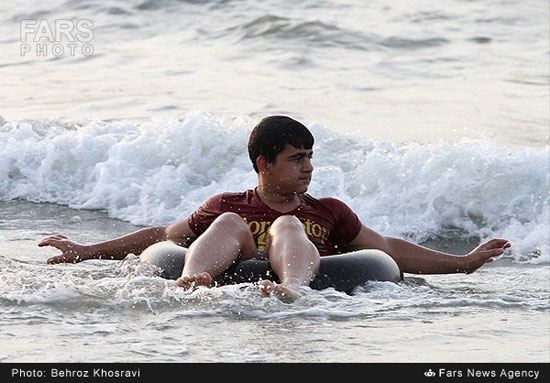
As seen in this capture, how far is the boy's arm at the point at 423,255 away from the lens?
25.9ft

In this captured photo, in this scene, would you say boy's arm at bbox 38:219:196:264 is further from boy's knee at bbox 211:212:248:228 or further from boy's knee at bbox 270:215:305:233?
boy's knee at bbox 270:215:305:233

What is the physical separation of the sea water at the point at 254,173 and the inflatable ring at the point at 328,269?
3.8 inches

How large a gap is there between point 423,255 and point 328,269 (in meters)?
1.08

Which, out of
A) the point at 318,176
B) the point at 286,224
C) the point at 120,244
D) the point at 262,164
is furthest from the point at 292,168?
the point at 318,176

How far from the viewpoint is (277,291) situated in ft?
22.1

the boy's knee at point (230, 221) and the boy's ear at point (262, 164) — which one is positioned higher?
the boy's ear at point (262, 164)

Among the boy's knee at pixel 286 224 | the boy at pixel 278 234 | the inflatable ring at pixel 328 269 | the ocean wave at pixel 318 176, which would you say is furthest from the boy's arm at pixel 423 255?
the ocean wave at pixel 318 176

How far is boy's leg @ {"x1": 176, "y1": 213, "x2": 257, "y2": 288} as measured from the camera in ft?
23.4

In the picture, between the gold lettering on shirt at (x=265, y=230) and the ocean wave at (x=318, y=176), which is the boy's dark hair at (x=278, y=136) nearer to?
the gold lettering on shirt at (x=265, y=230)

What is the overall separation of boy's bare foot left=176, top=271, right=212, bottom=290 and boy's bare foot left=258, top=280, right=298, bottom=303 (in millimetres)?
294
